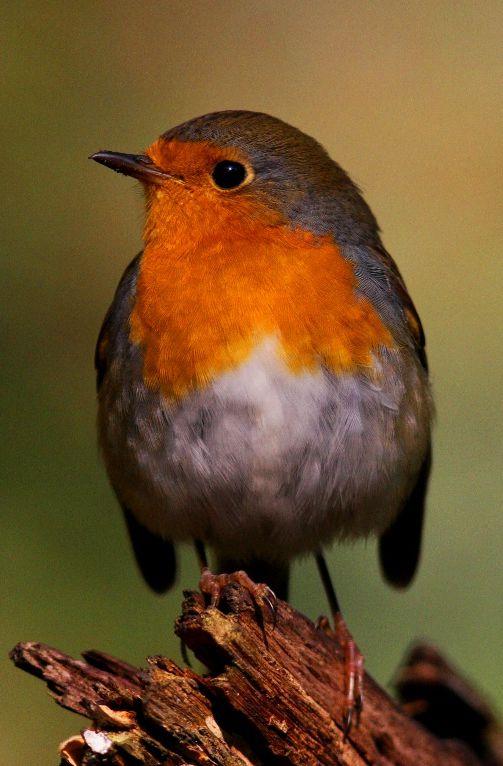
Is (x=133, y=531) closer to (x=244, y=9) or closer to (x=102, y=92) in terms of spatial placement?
(x=102, y=92)

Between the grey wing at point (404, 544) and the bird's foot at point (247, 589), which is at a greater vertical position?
the grey wing at point (404, 544)

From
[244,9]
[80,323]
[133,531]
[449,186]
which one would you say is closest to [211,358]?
[133,531]

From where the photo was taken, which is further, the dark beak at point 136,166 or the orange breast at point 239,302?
the dark beak at point 136,166

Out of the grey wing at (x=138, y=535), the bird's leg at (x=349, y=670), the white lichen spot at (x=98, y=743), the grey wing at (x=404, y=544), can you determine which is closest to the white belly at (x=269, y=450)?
the grey wing at (x=138, y=535)

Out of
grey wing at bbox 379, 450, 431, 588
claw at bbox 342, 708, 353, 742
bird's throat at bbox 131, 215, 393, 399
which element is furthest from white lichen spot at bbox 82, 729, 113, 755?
grey wing at bbox 379, 450, 431, 588

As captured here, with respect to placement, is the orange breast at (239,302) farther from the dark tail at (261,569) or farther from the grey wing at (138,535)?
the dark tail at (261,569)

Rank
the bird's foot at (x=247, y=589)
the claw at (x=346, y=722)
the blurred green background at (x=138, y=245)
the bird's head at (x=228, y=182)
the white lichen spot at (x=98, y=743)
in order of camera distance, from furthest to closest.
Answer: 1. the blurred green background at (x=138, y=245)
2. the bird's head at (x=228, y=182)
3. the claw at (x=346, y=722)
4. the bird's foot at (x=247, y=589)
5. the white lichen spot at (x=98, y=743)
